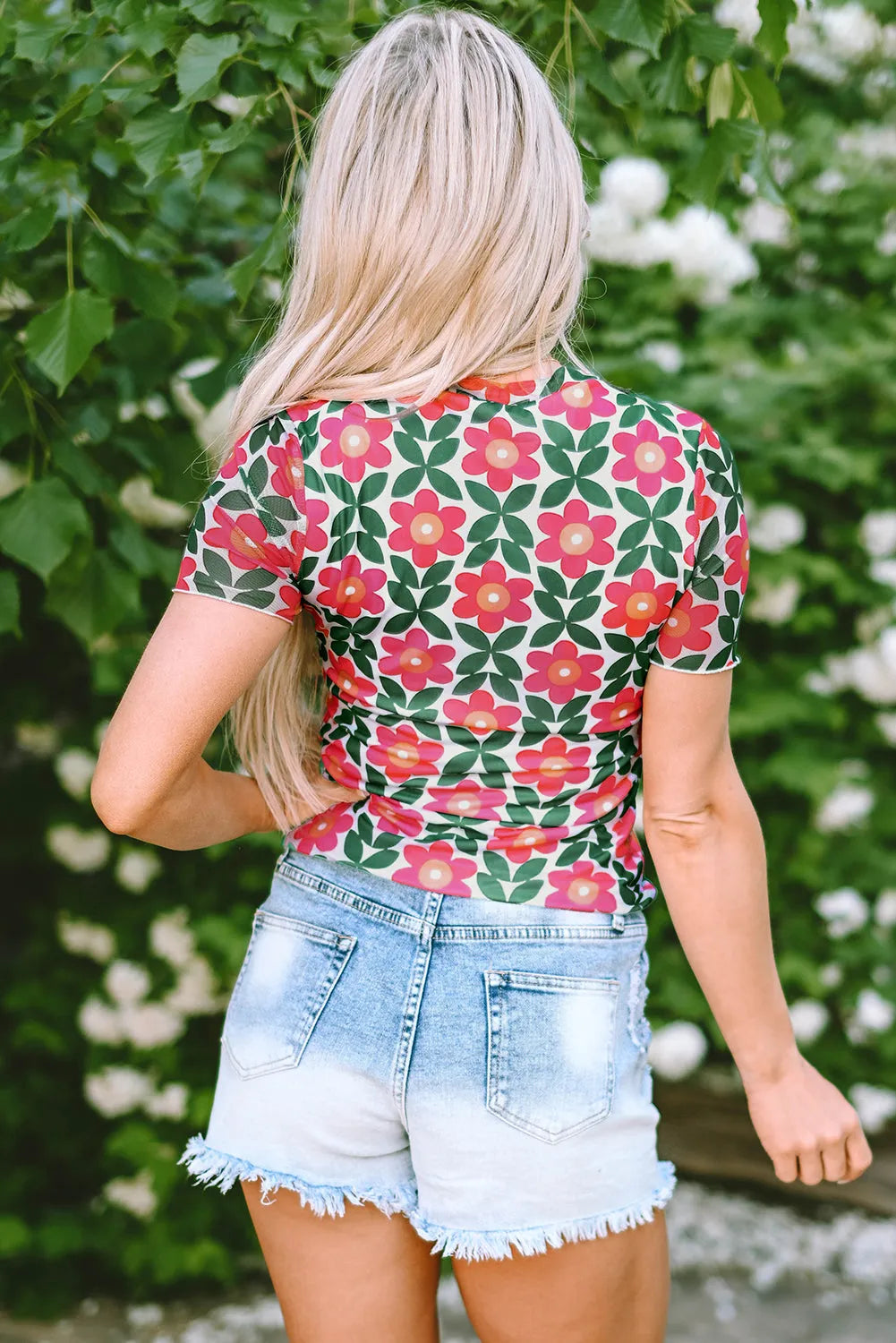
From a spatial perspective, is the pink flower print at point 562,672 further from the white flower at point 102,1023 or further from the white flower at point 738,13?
the white flower at point 738,13

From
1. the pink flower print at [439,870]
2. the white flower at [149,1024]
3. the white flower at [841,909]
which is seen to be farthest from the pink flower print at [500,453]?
the white flower at [841,909]

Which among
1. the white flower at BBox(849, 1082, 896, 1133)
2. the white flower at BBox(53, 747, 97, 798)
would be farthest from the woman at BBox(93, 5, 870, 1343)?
the white flower at BBox(849, 1082, 896, 1133)

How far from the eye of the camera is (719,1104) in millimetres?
3295

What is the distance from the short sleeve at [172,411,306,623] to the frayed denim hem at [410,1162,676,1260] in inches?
24.0

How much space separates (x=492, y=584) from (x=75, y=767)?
163 cm

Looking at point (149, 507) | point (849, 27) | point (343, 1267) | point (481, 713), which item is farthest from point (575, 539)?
point (849, 27)

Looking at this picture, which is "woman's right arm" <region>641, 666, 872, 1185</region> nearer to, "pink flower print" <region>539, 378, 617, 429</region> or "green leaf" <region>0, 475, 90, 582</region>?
"pink flower print" <region>539, 378, 617, 429</region>

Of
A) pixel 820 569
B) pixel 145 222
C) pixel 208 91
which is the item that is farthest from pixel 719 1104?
pixel 208 91

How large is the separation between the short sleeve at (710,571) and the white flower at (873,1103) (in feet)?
7.08

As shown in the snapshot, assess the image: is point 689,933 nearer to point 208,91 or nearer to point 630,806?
point 630,806

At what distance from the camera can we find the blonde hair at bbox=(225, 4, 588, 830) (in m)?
1.09

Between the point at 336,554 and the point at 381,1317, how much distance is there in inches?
29.8

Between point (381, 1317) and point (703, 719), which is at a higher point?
point (703, 719)

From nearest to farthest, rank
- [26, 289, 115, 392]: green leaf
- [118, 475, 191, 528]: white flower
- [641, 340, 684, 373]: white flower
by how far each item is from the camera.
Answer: [26, 289, 115, 392]: green leaf → [118, 475, 191, 528]: white flower → [641, 340, 684, 373]: white flower
